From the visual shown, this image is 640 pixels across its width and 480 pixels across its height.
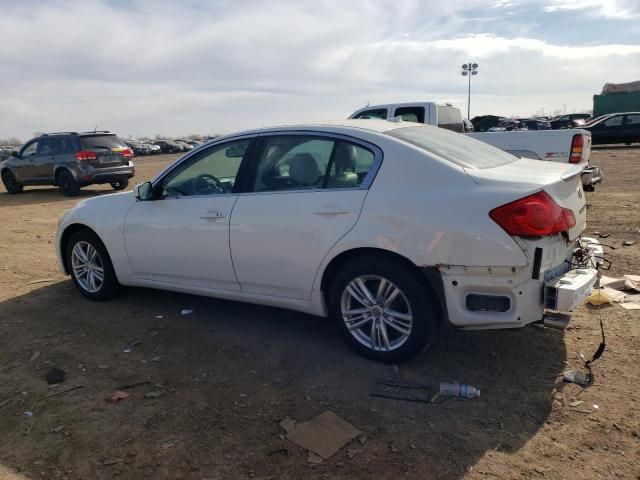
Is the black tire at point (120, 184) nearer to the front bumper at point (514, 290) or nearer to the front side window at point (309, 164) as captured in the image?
the front side window at point (309, 164)

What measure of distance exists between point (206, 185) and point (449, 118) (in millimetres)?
8024

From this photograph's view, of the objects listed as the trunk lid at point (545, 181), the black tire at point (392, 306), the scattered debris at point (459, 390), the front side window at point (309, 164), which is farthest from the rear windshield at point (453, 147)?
the scattered debris at point (459, 390)

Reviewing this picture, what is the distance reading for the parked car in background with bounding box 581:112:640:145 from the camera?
24.3 meters

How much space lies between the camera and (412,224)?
3.33 meters

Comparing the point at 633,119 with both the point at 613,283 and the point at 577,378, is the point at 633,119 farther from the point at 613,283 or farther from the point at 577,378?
the point at 577,378

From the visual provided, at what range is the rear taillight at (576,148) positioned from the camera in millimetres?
7699

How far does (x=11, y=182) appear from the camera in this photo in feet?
54.5

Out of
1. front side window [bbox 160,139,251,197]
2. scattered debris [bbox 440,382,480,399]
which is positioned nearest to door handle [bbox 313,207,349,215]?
front side window [bbox 160,139,251,197]

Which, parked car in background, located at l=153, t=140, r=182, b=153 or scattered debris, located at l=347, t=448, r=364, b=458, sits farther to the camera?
parked car in background, located at l=153, t=140, r=182, b=153

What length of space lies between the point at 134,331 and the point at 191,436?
70.9 inches

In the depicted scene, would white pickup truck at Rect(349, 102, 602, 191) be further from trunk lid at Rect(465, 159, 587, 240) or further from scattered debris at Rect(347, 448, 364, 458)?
scattered debris at Rect(347, 448, 364, 458)

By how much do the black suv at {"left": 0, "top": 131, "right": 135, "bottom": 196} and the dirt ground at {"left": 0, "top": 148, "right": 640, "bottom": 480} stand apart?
10572 mm

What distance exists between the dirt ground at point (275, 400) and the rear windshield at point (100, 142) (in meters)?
10.9

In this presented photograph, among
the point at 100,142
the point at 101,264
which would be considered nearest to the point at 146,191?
the point at 101,264
